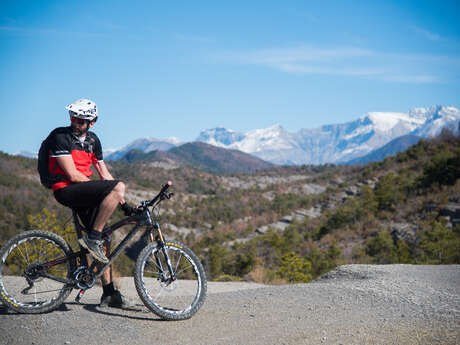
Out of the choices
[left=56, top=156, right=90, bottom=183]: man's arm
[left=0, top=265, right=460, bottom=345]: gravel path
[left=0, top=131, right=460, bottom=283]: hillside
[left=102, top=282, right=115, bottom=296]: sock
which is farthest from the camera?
[left=0, top=131, right=460, bottom=283]: hillside

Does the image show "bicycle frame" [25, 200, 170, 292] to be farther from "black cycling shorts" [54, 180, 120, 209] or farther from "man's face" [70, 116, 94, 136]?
"man's face" [70, 116, 94, 136]

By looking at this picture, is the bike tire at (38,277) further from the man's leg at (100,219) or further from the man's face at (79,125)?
the man's face at (79,125)

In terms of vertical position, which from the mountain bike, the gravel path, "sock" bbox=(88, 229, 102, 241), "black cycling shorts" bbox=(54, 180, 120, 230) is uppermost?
"black cycling shorts" bbox=(54, 180, 120, 230)

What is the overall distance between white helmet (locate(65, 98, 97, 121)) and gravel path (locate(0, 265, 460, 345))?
2.64 metres

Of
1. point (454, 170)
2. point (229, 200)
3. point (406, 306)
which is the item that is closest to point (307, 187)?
point (229, 200)

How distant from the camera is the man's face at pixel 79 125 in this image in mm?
4957

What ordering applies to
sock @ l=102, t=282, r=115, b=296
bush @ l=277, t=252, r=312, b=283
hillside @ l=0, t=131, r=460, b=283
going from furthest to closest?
1. hillside @ l=0, t=131, r=460, b=283
2. bush @ l=277, t=252, r=312, b=283
3. sock @ l=102, t=282, r=115, b=296

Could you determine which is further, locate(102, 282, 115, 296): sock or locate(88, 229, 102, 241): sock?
locate(102, 282, 115, 296): sock

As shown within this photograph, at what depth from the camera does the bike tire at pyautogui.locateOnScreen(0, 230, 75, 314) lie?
494 cm

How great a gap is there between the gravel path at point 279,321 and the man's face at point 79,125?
243 centimetres

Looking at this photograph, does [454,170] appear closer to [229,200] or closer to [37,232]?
[37,232]

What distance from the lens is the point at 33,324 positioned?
460cm

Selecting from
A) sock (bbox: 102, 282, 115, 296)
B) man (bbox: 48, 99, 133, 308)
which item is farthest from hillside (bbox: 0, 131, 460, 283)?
sock (bbox: 102, 282, 115, 296)

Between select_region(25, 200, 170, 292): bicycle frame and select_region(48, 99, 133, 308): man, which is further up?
select_region(48, 99, 133, 308): man
